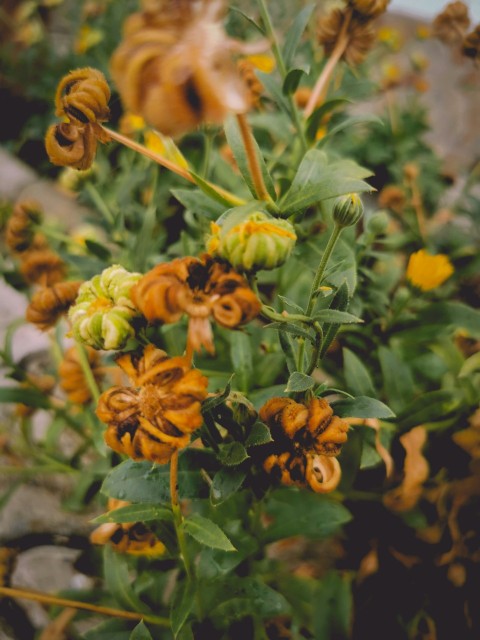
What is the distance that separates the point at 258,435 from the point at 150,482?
5.5 inches

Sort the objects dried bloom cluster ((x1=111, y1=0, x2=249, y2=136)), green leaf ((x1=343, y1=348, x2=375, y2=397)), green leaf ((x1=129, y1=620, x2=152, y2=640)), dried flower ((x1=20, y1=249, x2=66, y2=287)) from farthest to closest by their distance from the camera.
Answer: dried flower ((x1=20, y1=249, x2=66, y2=287)) → green leaf ((x1=343, y1=348, x2=375, y2=397)) → green leaf ((x1=129, y1=620, x2=152, y2=640)) → dried bloom cluster ((x1=111, y1=0, x2=249, y2=136))

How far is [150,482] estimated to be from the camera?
496mm

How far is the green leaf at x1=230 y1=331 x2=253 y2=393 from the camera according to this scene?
619 millimetres

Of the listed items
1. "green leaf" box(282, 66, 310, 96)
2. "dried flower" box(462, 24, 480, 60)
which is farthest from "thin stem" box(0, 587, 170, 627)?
"dried flower" box(462, 24, 480, 60)

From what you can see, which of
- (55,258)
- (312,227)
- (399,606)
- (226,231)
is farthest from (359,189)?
(399,606)

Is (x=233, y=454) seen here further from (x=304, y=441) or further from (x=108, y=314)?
(x=108, y=314)

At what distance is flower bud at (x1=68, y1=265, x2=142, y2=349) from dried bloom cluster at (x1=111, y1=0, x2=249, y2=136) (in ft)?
0.49

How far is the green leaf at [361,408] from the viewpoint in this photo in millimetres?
469

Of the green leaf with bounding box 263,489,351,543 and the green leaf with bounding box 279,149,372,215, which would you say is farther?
the green leaf with bounding box 263,489,351,543

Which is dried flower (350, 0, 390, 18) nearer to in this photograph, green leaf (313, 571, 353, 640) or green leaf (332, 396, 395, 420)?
green leaf (332, 396, 395, 420)

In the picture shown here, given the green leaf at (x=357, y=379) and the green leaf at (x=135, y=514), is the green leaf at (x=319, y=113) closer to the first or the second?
the green leaf at (x=357, y=379)

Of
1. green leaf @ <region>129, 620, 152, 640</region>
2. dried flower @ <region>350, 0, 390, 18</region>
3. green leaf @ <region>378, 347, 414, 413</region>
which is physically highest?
dried flower @ <region>350, 0, 390, 18</region>

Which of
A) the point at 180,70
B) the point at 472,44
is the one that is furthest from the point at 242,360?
the point at 472,44

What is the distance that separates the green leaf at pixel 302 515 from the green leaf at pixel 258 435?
0.72 feet
